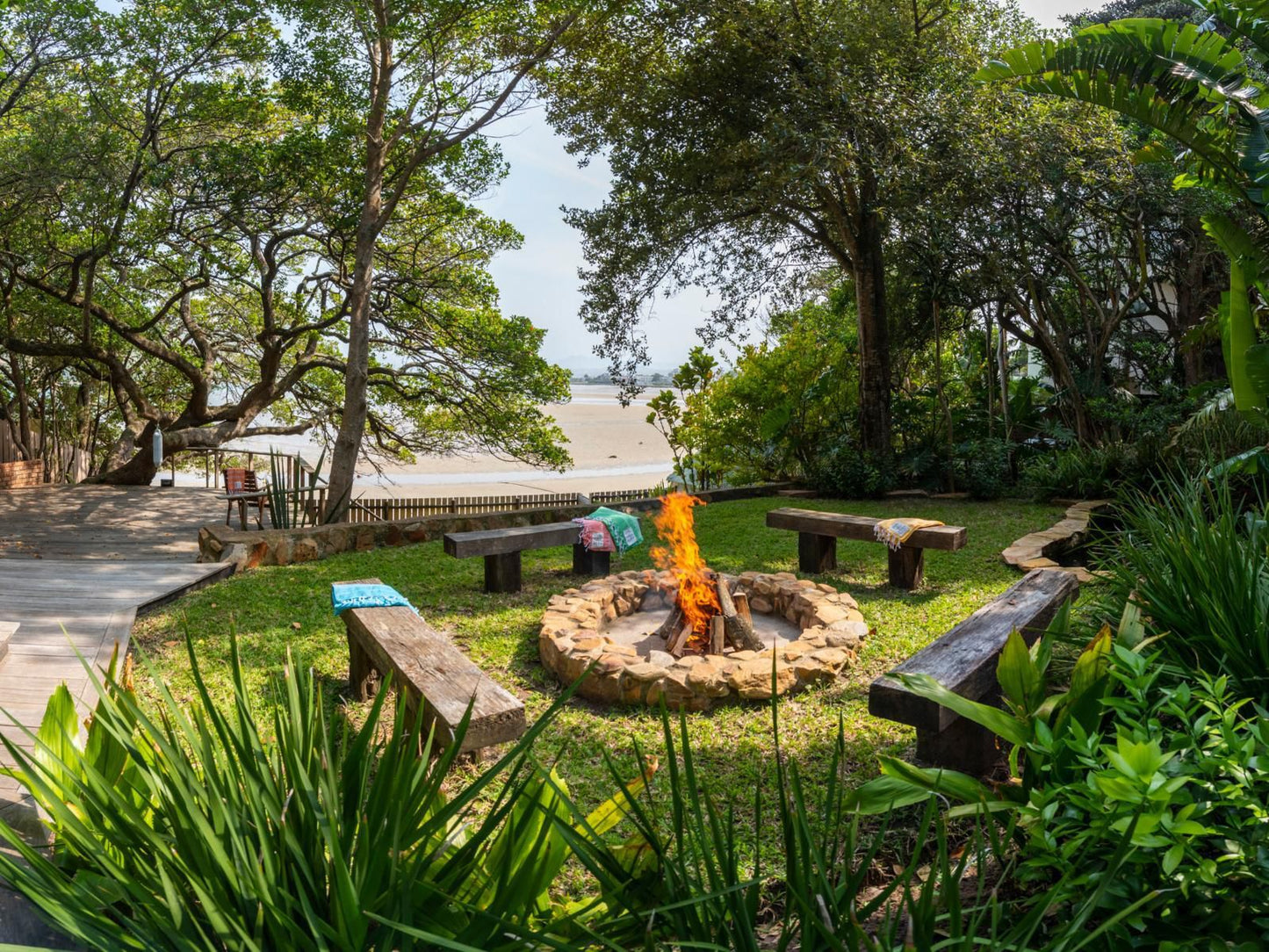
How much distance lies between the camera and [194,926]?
1.42 metres

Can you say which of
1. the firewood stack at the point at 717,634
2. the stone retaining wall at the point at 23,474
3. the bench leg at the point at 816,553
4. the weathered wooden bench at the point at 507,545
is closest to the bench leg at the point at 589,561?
the weathered wooden bench at the point at 507,545

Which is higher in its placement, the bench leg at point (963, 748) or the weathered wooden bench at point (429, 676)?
the weathered wooden bench at point (429, 676)

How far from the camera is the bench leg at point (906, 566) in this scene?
20.7ft

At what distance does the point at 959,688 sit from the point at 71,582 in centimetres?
640

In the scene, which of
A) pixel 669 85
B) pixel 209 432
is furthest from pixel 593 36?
pixel 209 432

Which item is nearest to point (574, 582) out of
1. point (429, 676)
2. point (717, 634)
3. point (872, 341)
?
point (717, 634)

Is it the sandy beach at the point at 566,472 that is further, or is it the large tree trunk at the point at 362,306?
the sandy beach at the point at 566,472

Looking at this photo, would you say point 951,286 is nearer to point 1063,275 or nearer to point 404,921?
point 1063,275

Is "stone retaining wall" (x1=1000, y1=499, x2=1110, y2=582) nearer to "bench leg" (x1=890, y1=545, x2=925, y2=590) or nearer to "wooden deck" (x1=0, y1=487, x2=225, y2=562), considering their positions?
"bench leg" (x1=890, y1=545, x2=925, y2=590)

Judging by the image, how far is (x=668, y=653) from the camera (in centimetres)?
485

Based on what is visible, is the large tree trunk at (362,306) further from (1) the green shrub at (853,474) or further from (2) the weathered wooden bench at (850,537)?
(1) the green shrub at (853,474)

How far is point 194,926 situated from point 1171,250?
49.1 ft

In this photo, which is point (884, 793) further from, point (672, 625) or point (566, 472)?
point (566, 472)

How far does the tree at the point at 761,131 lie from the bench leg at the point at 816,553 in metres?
3.87
